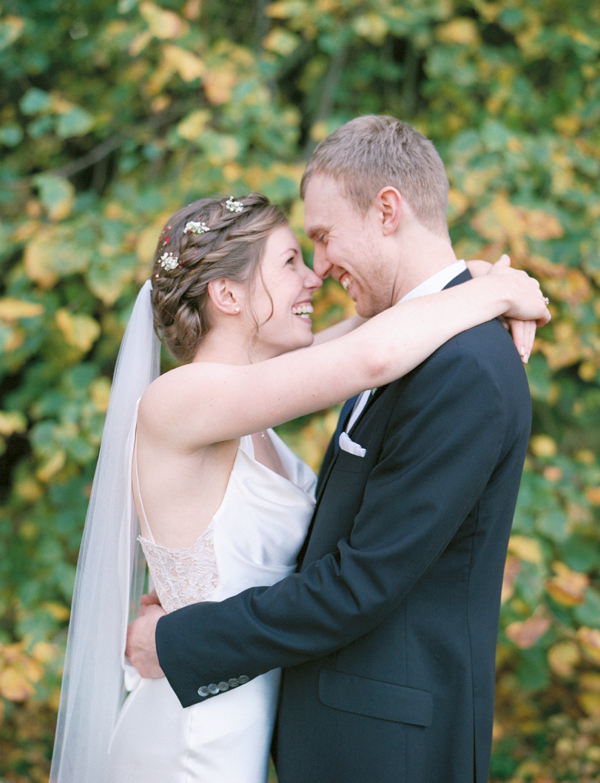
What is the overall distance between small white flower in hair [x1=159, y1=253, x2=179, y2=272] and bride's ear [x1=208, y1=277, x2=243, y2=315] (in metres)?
0.12

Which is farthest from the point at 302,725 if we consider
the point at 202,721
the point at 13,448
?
the point at 13,448

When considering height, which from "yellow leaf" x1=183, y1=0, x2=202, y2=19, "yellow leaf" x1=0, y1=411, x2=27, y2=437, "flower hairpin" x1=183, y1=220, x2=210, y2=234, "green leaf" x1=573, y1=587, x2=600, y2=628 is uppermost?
"yellow leaf" x1=183, y1=0, x2=202, y2=19

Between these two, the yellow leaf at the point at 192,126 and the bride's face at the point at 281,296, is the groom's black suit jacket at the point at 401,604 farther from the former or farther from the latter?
the yellow leaf at the point at 192,126

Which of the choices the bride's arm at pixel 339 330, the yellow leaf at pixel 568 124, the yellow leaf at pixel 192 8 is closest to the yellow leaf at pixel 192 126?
the yellow leaf at pixel 192 8

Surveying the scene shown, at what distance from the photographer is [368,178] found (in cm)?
182

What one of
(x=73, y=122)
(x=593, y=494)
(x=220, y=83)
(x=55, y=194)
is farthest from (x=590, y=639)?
(x=73, y=122)

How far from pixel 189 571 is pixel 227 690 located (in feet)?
1.08

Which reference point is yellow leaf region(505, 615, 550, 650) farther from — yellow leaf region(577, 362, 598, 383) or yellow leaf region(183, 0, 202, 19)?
yellow leaf region(183, 0, 202, 19)

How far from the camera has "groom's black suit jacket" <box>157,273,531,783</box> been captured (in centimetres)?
151

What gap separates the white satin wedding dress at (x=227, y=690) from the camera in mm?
1849

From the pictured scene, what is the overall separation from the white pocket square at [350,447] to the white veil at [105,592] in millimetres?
668

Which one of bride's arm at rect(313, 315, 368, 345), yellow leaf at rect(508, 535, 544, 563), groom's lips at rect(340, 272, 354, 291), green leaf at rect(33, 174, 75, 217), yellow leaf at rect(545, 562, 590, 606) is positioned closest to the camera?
groom's lips at rect(340, 272, 354, 291)

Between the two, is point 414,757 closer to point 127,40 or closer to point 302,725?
point 302,725

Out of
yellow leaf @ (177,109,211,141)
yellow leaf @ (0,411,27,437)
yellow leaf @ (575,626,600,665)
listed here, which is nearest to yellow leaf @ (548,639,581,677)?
yellow leaf @ (575,626,600,665)
